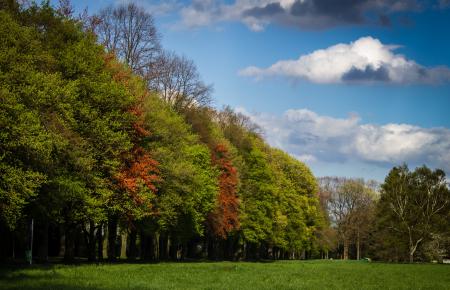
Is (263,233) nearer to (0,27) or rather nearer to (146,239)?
(146,239)

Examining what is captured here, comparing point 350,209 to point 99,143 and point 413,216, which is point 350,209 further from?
point 99,143

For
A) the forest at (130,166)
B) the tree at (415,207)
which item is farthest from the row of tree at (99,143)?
the tree at (415,207)

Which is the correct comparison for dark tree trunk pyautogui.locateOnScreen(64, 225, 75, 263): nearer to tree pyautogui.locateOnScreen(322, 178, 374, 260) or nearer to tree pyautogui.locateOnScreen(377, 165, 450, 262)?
tree pyautogui.locateOnScreen(377, 165, 450, 262)

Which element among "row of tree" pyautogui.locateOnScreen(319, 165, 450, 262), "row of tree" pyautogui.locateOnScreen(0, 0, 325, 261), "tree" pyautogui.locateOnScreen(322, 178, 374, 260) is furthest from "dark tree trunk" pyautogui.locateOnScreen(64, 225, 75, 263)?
"tree" pyautogui.locateOnScreen(322, 178, 374, 260)

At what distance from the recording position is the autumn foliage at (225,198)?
2844 inches

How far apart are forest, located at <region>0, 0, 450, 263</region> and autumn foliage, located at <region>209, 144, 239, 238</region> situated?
0.17m

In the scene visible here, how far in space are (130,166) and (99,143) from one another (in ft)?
17.9

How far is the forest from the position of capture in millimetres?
33875

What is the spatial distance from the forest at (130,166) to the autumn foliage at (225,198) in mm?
168

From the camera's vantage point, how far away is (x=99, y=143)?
42062mm

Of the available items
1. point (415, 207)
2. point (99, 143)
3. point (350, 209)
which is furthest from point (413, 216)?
point (99, 143)

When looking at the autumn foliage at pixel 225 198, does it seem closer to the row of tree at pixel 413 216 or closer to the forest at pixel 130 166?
the forest at pixel 130 166

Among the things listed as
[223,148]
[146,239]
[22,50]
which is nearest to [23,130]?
[22,50]

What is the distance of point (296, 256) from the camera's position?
156 meters
